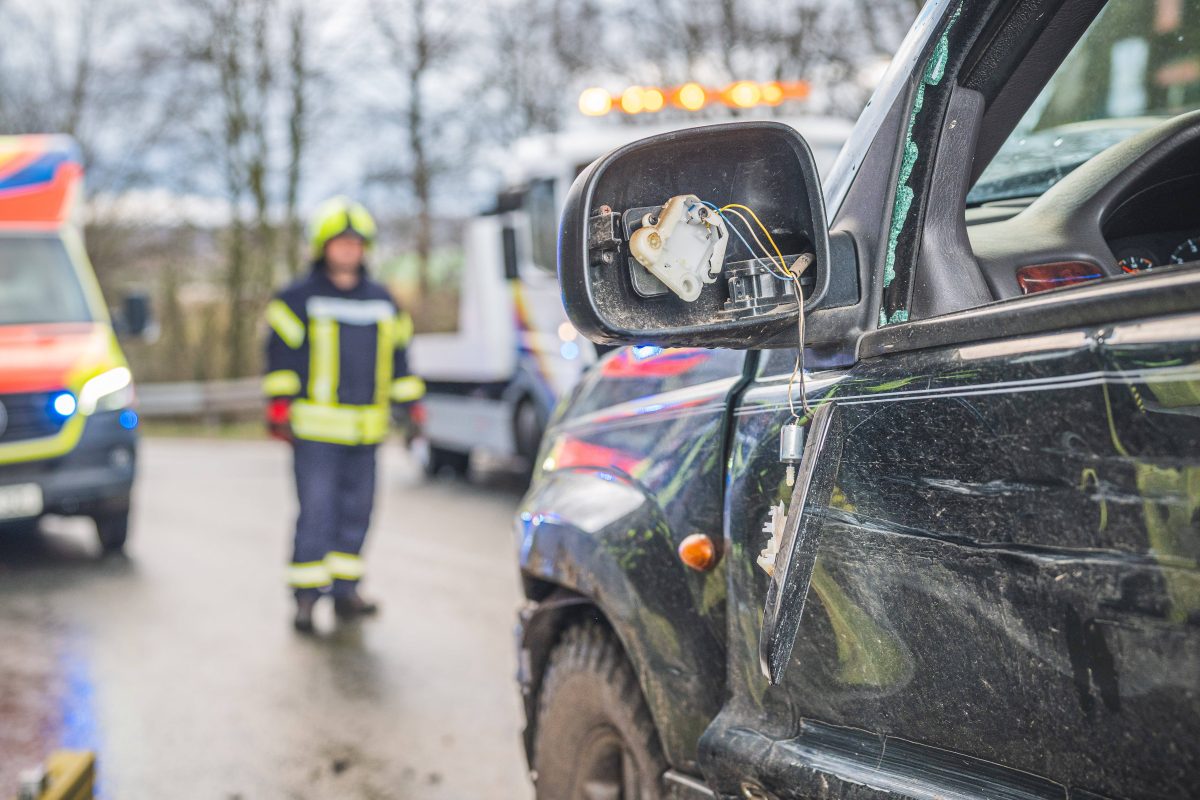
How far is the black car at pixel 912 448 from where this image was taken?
1.33 meters

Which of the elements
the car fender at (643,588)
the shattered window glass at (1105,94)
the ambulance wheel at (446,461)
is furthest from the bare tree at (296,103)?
the car fender at (643,588)

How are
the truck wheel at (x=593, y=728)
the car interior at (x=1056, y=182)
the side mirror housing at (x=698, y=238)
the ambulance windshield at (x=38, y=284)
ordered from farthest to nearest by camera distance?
the ambulance windshield at (x=38, y=284) < the truck wheel at (x=593, y=728) < the car interior at (x=1056, y=182) < the side mirror housing at (x=698, y=238)

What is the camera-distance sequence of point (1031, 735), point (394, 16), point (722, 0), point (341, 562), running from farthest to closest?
1. point (394, 16)
2. point (722, 0)
3. point (341, 562)
4. point (1031, 735)

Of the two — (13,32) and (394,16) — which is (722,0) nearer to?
(394,16)

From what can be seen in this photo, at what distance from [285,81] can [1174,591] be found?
77.4 ft

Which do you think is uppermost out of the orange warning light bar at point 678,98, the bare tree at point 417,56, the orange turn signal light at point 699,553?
the bare tree at point 417,56

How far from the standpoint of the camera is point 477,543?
8383 mm

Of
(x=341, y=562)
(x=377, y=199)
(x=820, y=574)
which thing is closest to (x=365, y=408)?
(x=341, y=562)

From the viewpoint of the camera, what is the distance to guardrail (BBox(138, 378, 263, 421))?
20.8 meters

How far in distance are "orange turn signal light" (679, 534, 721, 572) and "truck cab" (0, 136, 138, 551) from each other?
6.20 meters

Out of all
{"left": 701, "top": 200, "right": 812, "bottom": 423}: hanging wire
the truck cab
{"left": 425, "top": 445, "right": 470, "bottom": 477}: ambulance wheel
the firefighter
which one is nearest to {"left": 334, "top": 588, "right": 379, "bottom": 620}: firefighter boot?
the firefighter

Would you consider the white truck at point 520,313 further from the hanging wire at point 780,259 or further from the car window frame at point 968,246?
the hanging wire at point 780,259

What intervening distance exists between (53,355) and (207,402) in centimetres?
1343

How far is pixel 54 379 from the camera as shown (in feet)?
24.6
